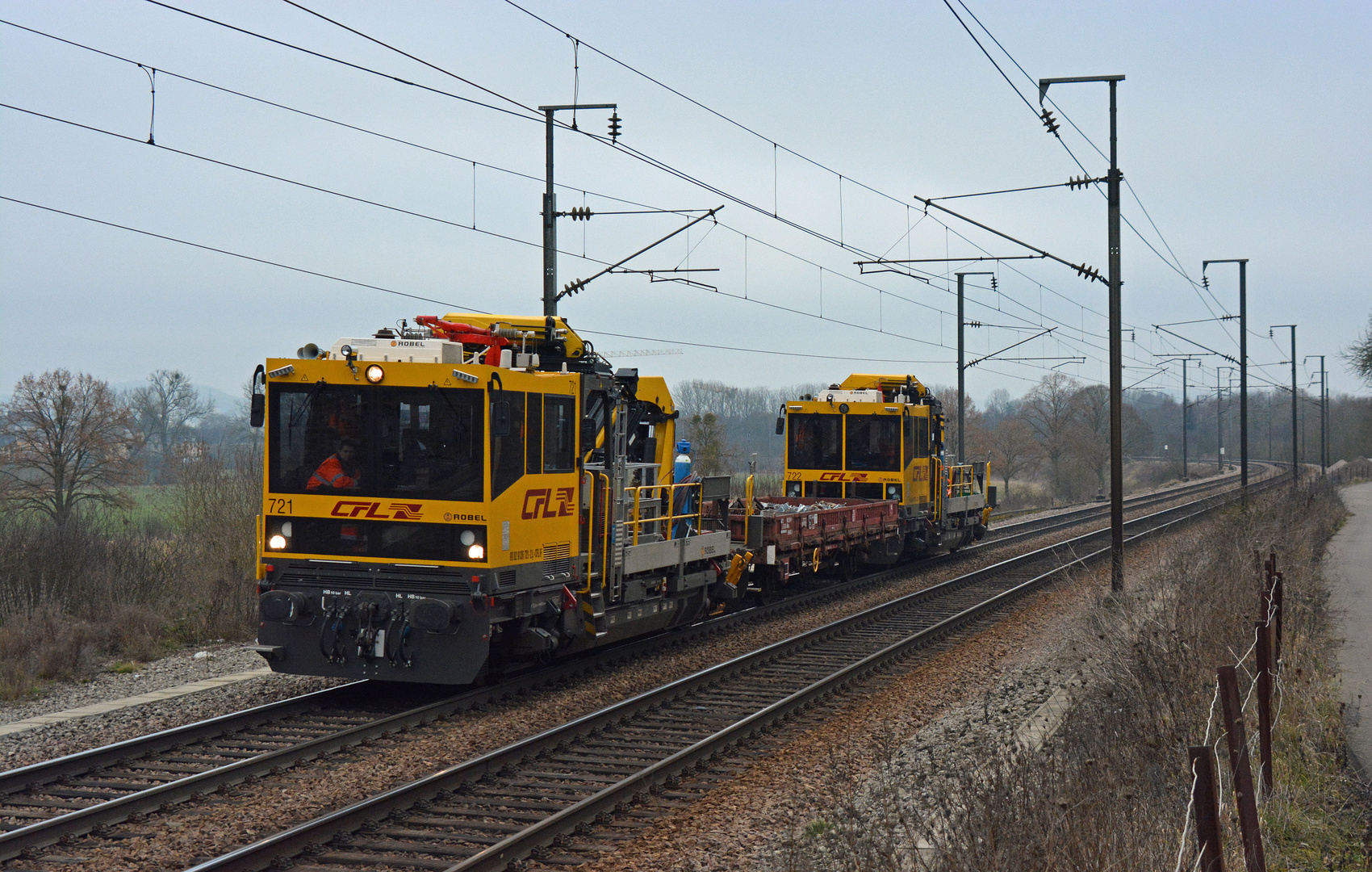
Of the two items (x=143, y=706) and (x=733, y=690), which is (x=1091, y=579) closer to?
(x=733, y=690)

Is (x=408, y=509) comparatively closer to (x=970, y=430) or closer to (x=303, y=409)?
(x=303, y=409)

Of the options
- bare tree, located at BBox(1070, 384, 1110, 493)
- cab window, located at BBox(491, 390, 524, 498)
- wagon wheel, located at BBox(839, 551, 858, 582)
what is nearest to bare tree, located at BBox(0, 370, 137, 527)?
wagon wheel, located at BBox(839, 551, 858, 582)

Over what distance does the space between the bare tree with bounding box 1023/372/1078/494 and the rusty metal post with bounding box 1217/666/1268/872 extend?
2370 inches

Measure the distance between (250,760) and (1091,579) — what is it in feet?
45.6

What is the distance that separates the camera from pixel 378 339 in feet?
33.0

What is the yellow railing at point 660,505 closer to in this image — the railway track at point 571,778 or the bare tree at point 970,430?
the railway track at point 571,778

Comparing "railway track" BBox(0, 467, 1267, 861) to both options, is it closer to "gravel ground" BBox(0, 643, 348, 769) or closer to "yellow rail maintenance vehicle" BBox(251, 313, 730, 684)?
"yellow rail maintenance vehicle" BBox(251, 313, 730, 684)

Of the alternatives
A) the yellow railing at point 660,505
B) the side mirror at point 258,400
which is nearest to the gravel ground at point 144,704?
the side mirror at point 258,400

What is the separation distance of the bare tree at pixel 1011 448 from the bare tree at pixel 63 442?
45.6m

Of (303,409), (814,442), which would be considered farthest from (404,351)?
(814,442)

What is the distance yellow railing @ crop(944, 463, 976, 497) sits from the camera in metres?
24.8

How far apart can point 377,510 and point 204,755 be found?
2427 mm

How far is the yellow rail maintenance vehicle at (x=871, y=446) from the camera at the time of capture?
21.6m

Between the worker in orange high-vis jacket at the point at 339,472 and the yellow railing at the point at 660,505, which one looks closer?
the worker in orange high-vis jacket at the point at 339,472
